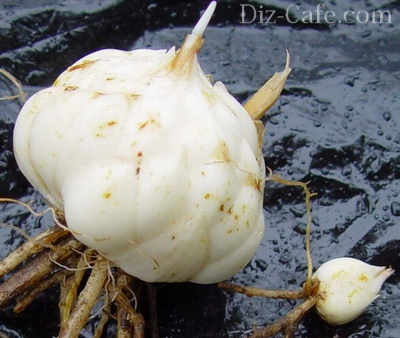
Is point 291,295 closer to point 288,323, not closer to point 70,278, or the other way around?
point 288,323

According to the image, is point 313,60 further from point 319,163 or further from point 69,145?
point 69,145

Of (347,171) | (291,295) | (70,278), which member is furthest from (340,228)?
(70,278)

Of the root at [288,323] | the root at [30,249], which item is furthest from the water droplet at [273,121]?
the root at [30,249]

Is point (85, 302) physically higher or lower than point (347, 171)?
higher

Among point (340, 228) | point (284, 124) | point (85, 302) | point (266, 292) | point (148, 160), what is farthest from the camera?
point (284, 124)

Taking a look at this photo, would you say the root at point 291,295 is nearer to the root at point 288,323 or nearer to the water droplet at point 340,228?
the root at point 288,323

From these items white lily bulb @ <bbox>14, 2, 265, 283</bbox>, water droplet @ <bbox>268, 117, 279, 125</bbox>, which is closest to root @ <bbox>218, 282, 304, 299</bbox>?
white lily bulb @ <bbox>14, 2, 265, 283</bbox>

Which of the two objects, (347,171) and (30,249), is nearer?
(30,249)
